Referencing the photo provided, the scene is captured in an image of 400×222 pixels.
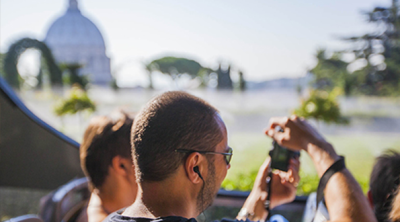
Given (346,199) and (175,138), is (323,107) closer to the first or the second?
(346,199)

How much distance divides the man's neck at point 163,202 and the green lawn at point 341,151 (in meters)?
2.31

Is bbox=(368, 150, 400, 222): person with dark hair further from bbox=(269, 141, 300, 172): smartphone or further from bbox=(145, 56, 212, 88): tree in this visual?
bbox=(145, 56, 212, 88): tree

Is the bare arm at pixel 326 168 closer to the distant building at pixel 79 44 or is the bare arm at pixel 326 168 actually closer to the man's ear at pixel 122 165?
the man's ear at pixel 122 165

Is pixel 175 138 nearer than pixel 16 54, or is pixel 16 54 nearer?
pixel 175 138

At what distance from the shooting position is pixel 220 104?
3.65 metres

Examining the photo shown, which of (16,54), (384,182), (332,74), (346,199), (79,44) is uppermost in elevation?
(79,44)

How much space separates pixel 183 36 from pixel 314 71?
143cm

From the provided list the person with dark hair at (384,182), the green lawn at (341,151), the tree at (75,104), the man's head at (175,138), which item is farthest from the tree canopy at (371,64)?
the tree at (75,104)

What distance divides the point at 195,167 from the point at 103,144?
0.68m

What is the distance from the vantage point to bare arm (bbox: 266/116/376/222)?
81 centimetres

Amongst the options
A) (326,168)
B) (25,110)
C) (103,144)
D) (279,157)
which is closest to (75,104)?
(25,110)

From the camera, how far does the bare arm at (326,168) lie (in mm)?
807

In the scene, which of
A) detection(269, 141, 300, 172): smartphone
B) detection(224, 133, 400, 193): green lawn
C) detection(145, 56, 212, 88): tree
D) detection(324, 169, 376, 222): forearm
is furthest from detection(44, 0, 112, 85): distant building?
detection(324, 169, 376, 222): forearm

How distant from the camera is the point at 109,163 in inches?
52.7
